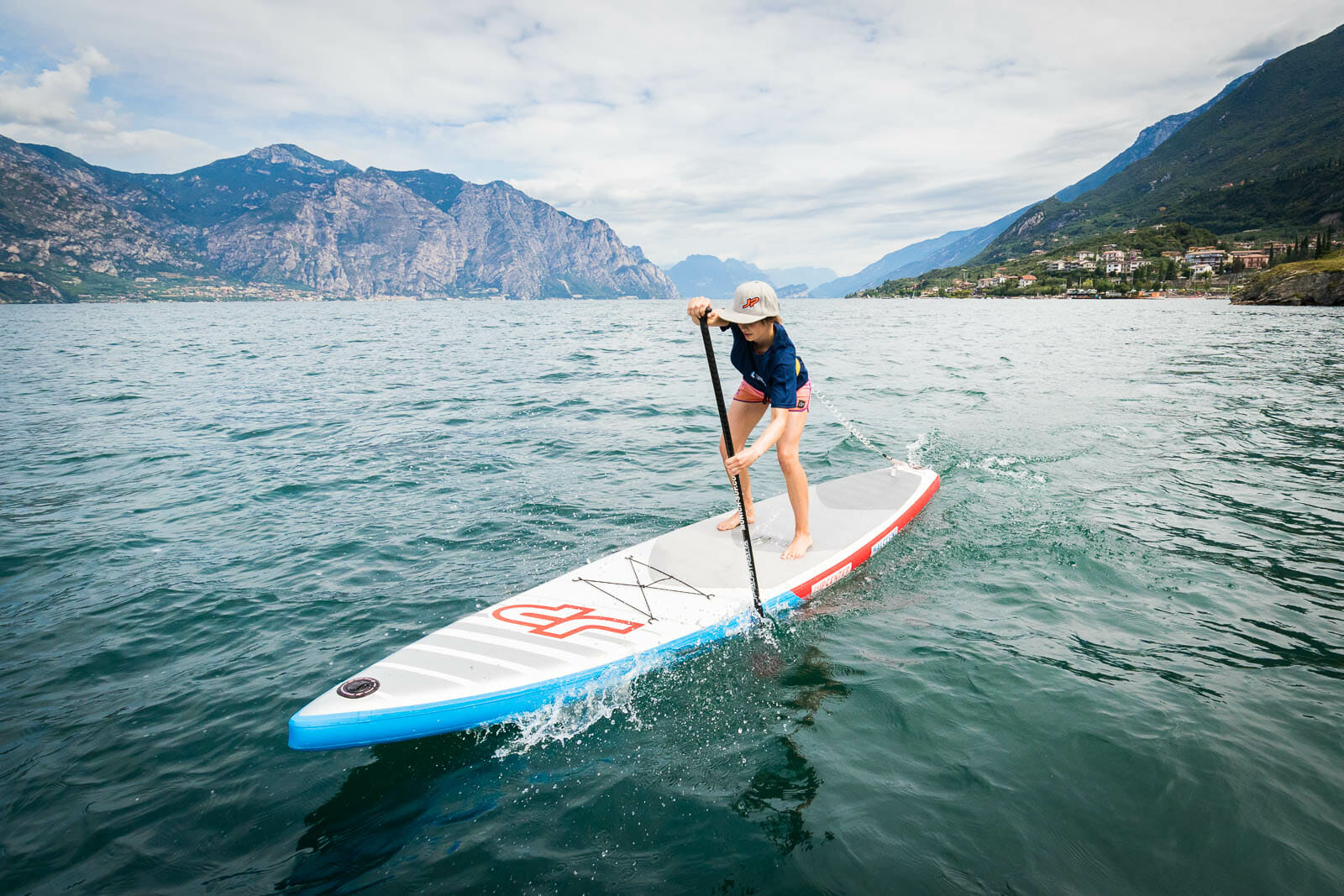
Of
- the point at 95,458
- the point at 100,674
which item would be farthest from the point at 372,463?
the point at 100,674

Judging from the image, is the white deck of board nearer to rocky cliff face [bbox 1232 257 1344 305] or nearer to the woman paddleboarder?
the woman paddleboarder

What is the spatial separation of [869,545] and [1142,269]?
152435 millimetres

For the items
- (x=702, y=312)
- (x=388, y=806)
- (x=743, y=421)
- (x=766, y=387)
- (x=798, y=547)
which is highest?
(x=702, y=312)

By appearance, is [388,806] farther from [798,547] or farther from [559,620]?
[798,547]

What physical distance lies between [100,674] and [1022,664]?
7920 millimetres

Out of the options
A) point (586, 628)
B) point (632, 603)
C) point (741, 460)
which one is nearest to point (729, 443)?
point (741, 460)

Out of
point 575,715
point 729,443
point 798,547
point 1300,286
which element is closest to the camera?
point 575,715

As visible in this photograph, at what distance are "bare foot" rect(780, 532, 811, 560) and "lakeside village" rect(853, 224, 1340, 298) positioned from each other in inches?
4469

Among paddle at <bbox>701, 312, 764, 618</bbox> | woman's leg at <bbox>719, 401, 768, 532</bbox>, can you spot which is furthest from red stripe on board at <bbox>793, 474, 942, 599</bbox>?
woman's leg at <bbox>719, 401, 768, 532</bbox>

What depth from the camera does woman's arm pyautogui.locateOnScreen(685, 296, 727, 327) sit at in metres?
5.79

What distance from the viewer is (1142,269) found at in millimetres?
121375

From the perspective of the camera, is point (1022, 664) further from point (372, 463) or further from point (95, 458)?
point (95, 458)

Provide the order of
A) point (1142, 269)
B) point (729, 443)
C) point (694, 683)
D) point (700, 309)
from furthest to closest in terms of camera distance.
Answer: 1. point (1142, 269)
2. point (729, 443)
3. point (700, 309)
4. point (694, 683)

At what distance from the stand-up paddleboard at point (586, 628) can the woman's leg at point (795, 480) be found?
0.51 ft
